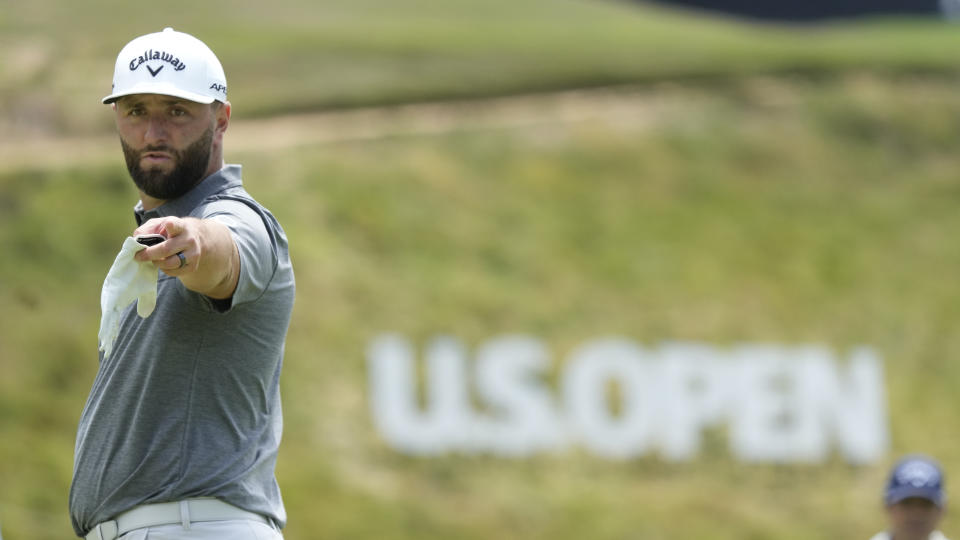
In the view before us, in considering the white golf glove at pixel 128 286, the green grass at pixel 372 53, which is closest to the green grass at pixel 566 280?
the green grass at pixel 372 53

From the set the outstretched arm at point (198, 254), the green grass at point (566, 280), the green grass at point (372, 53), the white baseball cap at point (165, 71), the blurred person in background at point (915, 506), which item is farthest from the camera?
the green grass at point (372, 53)

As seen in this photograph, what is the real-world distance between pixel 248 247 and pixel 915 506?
4.48m

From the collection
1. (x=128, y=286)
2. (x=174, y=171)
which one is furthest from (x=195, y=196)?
(x=128, y=286)

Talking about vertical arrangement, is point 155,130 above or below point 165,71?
below

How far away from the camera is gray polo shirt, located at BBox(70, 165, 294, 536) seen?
3568 millimetres

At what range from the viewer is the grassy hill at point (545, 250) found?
1547 cm

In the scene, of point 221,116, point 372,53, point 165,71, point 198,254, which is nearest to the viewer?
point 198,254

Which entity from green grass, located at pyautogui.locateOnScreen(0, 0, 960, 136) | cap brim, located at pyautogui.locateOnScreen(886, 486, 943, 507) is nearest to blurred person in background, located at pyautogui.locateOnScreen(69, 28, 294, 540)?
cap brim, located at pyautogui.locateOnScreen(886, 486, 943, 507)

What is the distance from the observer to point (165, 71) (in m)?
3.70

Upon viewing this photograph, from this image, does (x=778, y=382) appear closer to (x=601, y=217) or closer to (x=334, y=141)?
(x=601, y=217)

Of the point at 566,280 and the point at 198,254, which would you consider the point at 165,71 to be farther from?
the point at 566,280

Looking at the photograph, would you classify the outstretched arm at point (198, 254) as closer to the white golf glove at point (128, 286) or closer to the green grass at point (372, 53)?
the white golf glove at point (128, 286)

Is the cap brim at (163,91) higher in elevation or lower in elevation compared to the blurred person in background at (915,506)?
higher

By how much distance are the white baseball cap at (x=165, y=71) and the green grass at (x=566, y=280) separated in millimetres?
10676
